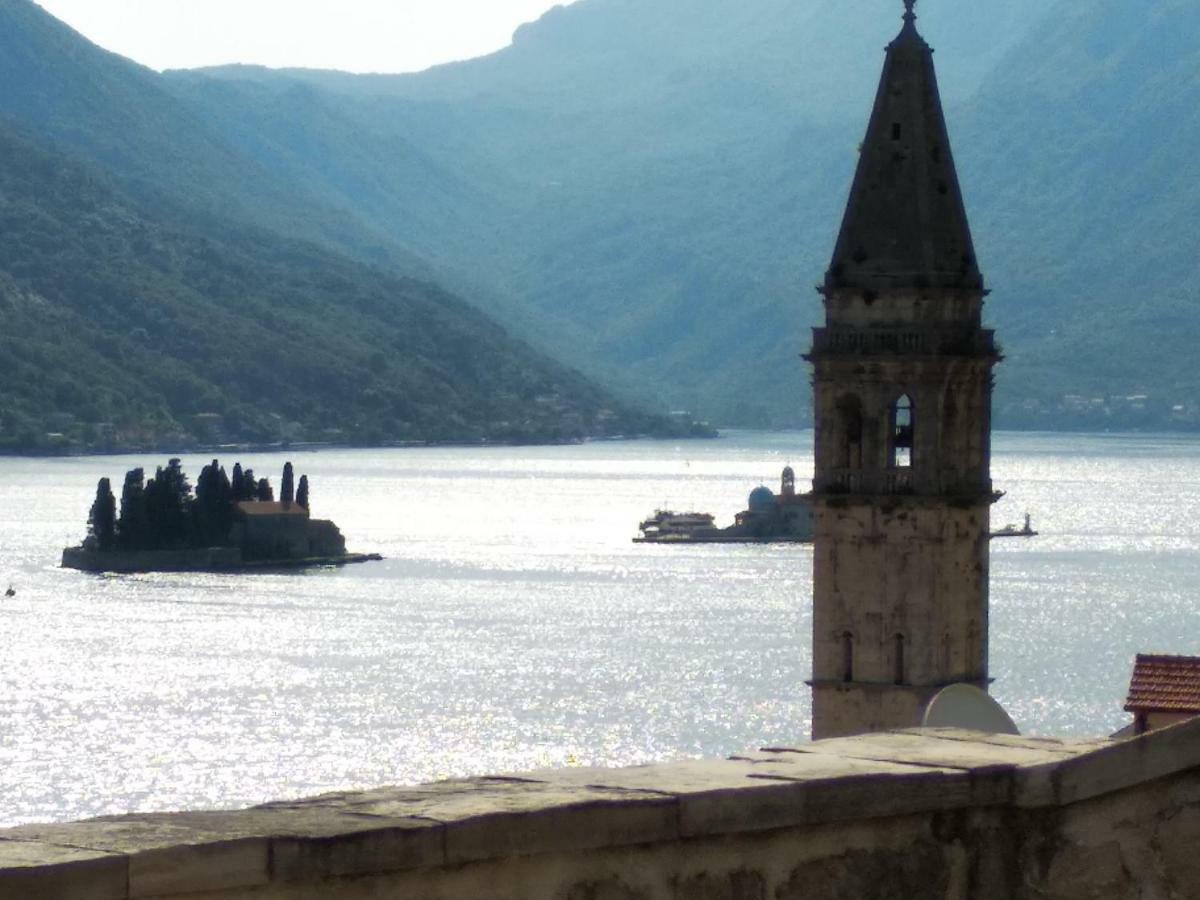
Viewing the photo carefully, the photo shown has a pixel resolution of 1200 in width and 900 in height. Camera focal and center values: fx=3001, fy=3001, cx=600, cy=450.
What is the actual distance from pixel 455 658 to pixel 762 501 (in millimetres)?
64638

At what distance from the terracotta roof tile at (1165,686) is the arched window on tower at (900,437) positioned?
1062cm

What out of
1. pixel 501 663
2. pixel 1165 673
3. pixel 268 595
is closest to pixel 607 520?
pixel 268 595

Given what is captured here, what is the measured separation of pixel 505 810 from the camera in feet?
19.3

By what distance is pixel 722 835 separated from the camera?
6.18 m

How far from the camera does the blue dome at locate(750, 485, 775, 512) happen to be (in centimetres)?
15200

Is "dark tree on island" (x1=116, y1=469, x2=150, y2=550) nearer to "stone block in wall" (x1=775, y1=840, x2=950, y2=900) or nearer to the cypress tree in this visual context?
the cypress tree

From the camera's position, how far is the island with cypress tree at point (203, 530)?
123875 mm

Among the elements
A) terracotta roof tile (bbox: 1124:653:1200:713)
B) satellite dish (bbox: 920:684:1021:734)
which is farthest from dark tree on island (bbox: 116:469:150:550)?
satellite dish (bbox: 920:684:1021:734)

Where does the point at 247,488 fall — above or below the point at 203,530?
above

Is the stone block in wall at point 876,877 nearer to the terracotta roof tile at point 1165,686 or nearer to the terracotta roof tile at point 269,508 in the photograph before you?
the terracotta roof tile at point 1165,686

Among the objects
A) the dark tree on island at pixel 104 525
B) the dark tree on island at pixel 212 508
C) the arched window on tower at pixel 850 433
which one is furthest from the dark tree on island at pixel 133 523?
the arched window on tower at pixel 850 433

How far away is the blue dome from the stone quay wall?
145 m

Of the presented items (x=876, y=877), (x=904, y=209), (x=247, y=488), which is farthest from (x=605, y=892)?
(x=247, y=488)

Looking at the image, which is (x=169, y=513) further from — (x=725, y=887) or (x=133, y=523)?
(x=725, y=887)
